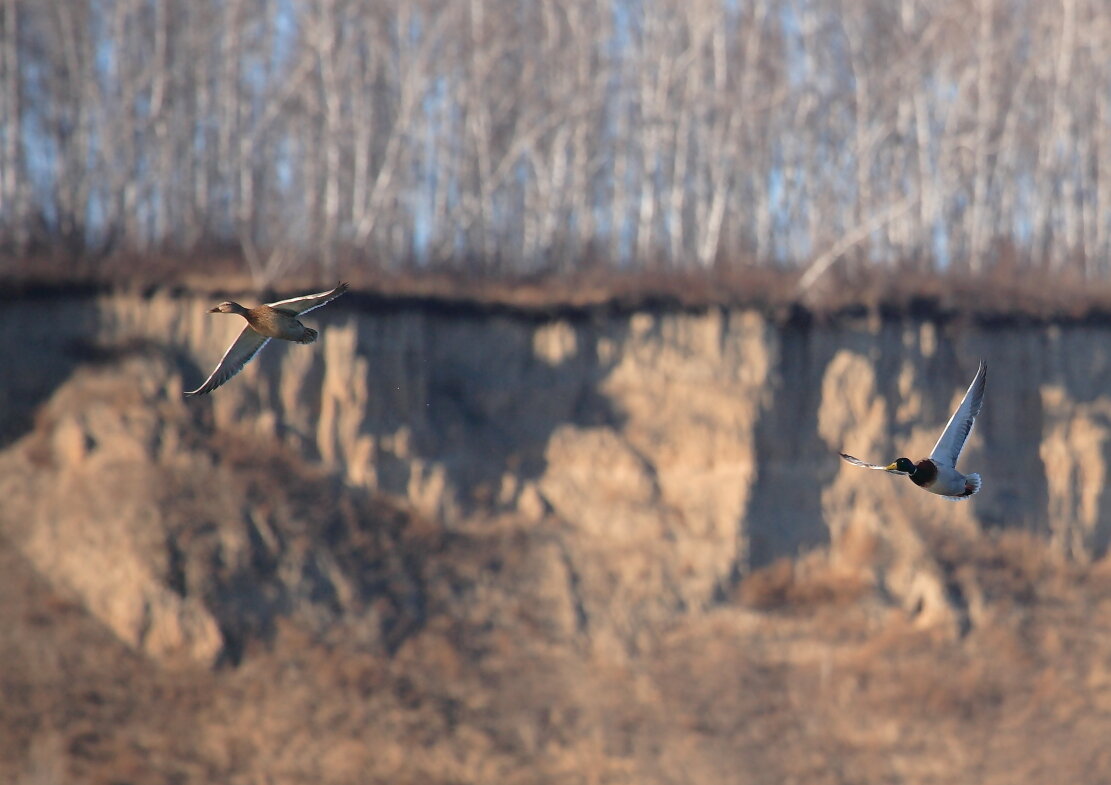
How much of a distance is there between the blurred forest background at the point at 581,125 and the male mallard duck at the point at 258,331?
16.2 meters

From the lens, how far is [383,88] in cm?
2902

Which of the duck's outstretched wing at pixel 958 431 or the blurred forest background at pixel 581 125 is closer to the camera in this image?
the duck's outstretched wing at pixel 958 431

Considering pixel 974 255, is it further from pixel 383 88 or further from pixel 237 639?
pixel 237 639

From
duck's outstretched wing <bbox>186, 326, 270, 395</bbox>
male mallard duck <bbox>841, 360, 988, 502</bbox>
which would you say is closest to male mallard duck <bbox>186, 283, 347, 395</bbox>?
duck's outstretched wing <bbox>186, 326, 270, 395</bbox>

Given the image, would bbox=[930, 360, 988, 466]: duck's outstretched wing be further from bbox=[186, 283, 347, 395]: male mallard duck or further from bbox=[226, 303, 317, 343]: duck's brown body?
bbox=[226, 303, 317, 343]: duck's brown body

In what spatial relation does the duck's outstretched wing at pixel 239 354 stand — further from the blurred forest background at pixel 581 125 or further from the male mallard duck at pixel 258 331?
the blurred forest background at pixel 581 125

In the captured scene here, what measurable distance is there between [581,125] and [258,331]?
19.2 m

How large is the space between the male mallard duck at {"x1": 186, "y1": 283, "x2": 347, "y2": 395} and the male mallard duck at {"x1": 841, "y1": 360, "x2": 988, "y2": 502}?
3858mm

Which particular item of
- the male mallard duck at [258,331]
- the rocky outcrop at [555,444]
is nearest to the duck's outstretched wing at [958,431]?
the male mallard duck at [258,331]

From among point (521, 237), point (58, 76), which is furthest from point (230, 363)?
point (58, 76)

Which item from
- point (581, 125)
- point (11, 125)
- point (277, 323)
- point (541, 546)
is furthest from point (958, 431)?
point (11, 125)

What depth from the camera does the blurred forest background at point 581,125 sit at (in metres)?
27.8

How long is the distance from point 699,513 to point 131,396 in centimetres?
836

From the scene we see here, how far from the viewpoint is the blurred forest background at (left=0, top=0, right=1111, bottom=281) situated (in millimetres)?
27844
